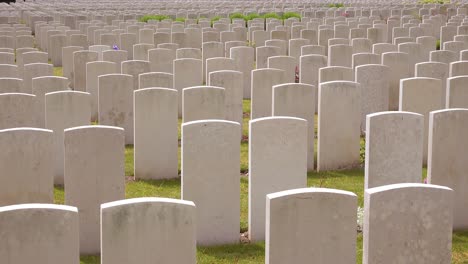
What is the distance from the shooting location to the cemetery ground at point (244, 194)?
246 inches

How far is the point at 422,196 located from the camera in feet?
16.4

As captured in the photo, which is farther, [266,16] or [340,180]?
[266,16]

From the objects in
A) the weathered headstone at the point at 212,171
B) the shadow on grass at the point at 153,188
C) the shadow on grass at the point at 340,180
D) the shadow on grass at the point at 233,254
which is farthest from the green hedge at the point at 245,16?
the shadow on grass at the point at 233,254

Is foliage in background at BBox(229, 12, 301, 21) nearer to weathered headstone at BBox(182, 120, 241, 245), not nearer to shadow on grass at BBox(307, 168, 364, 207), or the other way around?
shadow on grass at BBox(307, 168, 364, 207)

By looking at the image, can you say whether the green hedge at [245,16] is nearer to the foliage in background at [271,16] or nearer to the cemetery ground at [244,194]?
the foliage in background at [271,16]

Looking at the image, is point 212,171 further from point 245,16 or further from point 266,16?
point 266,16

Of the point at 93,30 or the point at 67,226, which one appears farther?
the point at 93,30

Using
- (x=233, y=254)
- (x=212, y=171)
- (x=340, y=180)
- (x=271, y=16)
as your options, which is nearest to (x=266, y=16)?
(x=271, y=16)

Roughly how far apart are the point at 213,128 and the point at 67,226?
2.01 metres

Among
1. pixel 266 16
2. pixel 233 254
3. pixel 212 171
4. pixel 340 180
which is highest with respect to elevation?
pixel 266 16

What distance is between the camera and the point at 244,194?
312 inches

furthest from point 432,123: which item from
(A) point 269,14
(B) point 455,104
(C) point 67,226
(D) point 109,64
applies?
(A) point 269,14

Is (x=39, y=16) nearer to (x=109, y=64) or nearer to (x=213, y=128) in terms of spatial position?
(x=109, y=64)

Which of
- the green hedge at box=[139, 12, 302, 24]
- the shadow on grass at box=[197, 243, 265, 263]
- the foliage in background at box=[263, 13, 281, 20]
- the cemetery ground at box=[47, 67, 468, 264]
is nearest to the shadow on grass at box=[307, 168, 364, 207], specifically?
the cemetery ground at box=[47, 67, 468, 264]
